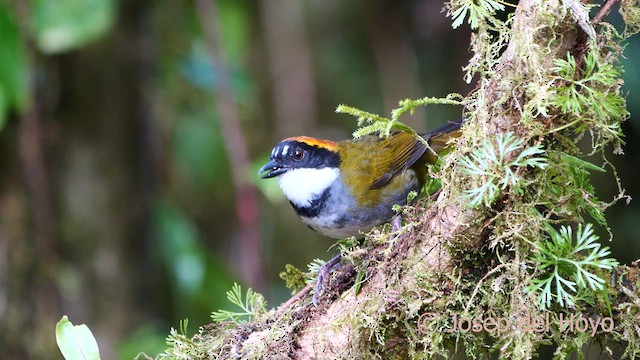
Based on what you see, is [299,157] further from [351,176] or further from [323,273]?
[323,273]

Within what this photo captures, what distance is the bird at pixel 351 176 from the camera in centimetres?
321

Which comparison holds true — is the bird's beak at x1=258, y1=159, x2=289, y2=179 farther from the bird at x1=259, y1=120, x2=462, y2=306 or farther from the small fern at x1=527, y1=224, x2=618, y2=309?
the small fern at x1=527, y1=224, x2=618, y2=309

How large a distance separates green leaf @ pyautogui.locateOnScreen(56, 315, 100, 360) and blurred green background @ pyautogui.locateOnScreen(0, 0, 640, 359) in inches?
68.1

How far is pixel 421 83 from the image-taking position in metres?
5.80

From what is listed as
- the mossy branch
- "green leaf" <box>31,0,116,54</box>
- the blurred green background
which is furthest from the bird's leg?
"green leaf" <box>31,0,116,54</box>

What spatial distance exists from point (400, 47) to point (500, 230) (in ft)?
13.0

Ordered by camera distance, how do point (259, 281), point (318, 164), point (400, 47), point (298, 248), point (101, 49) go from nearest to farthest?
point (318, 164) → point (259, 281) → point (101, 49) → point (400, 47) → point (298, 248)

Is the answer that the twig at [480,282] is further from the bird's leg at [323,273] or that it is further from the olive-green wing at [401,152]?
the olive-green wing at [401,152]

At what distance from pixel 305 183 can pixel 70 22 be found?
1585mm

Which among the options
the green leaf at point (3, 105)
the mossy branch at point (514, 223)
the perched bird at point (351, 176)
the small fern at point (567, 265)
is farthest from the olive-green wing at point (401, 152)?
the green leaf at point (3, 105)

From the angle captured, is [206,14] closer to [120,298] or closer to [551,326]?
[120,298]

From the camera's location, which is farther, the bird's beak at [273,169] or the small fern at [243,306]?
the bird's beak at [273,169]

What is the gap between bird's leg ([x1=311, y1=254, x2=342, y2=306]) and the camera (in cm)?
237

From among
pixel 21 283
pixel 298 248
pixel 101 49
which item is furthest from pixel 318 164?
pixel 298 248
